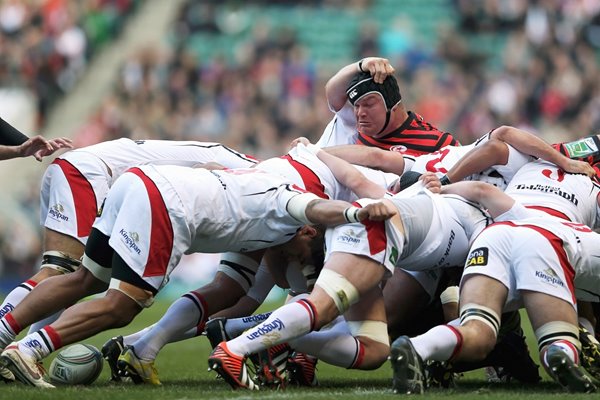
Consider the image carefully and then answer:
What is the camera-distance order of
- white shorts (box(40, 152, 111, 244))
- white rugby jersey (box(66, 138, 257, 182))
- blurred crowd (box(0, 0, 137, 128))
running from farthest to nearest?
blurred crowd (box(0, 0, 137, 128)) → white rugby jersey (box(66, 138, 257, 182)) → white shorts (box(40, 152, 111, 244))

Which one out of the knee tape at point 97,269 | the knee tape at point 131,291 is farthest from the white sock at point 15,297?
the knee tape at point 131,291

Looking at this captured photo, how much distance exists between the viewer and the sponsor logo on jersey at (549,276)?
605cm

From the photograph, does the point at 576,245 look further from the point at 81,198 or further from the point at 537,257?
the point at 81,198

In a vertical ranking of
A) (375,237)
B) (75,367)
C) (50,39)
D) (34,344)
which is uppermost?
(50,39)

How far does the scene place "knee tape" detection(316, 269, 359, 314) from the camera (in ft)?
19.9

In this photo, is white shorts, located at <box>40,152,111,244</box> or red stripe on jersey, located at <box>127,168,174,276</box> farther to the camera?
white shorts, located at <box>40,152,111,244</box>

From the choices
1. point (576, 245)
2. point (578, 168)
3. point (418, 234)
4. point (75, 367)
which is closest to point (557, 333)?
point (576, 245)

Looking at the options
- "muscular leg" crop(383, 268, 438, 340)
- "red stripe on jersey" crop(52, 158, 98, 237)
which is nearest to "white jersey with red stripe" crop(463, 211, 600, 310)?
"muscular leg" crop(383, 268, 438, 340)

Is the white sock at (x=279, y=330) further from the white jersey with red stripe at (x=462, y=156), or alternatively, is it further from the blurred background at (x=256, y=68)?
the blurred background at (x=256, y=68)

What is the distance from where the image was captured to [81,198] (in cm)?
749

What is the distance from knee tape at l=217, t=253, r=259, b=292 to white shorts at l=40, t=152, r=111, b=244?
0.98m

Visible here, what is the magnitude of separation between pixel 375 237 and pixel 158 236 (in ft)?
4.00

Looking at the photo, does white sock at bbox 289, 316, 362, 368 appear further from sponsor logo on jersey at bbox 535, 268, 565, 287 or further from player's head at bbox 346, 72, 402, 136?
player's head at bbox 346, 72, 402, 136

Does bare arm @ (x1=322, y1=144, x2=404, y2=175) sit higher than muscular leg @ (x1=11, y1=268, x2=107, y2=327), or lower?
higher
